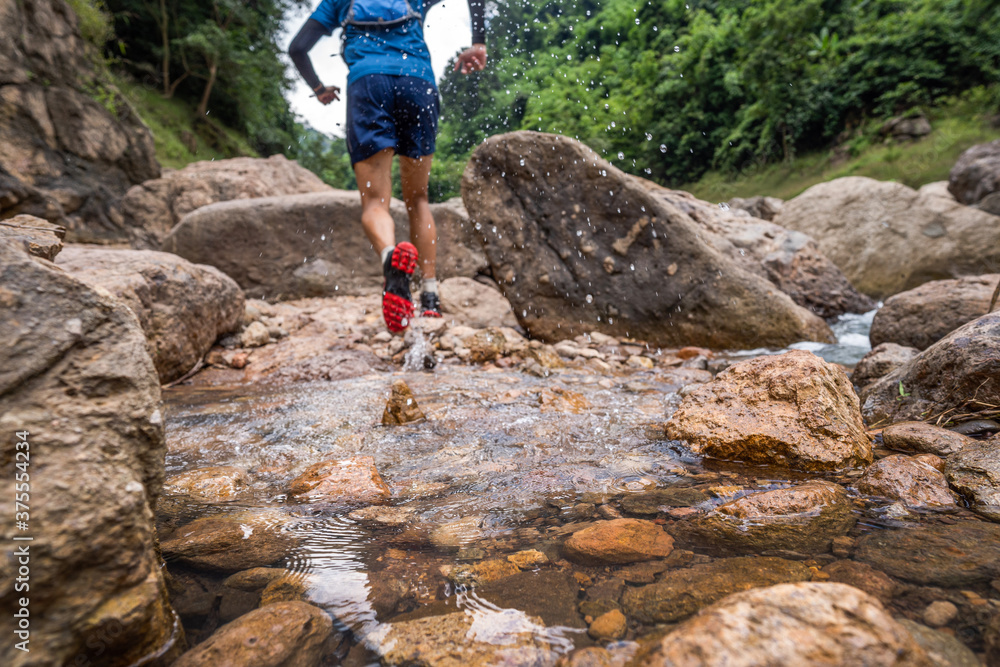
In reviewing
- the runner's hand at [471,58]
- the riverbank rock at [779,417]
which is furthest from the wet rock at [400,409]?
the runner's hand at [471,58]

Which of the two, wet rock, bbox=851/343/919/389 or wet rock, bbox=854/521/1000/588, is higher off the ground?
wet rock, bbox=851/343/919/389

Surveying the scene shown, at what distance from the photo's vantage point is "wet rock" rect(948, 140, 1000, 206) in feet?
21.0

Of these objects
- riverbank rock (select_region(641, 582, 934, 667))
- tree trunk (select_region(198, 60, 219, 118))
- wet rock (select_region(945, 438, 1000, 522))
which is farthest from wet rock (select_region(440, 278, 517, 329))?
tree trunk (select_region(198, 60, 219, 118))

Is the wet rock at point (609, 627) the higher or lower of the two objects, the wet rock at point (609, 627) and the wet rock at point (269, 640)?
the lower

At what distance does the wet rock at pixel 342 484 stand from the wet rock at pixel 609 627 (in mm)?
672

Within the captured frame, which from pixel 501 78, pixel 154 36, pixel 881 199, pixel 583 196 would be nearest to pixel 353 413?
pixel 583 196

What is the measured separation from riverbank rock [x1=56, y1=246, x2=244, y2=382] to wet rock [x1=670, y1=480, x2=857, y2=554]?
2729mm

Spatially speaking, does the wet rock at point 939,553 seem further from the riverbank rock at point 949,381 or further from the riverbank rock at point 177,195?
the riverbank rock at point 177,195

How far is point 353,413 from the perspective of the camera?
2059 mm

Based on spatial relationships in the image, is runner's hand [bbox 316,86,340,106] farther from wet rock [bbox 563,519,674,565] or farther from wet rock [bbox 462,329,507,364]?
wet rock [bbox 563,519,674,565]

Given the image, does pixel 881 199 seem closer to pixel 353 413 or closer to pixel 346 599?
pixel 353 413

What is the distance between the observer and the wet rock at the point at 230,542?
38.4 inches

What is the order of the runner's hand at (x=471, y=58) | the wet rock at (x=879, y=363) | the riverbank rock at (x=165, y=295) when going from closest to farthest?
the wet rock at (x=879, y=363)
the riverbank rock at (x=165, y=295)
the runner's hand at (x=471, y=58)

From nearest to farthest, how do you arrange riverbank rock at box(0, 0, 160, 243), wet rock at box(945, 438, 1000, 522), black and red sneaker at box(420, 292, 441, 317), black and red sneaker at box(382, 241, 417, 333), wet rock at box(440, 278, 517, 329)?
1. wet rock at box(945, 438, 1000, 522)
2. black and red sneaker at box(382, 241, 417, 333)
3. black and red sneaker at box(420, 292, 441, 317)
4. wet rock at box(440, 278, 517, 329)
5. riverbank rock at box(0, 0, 160, 243)
